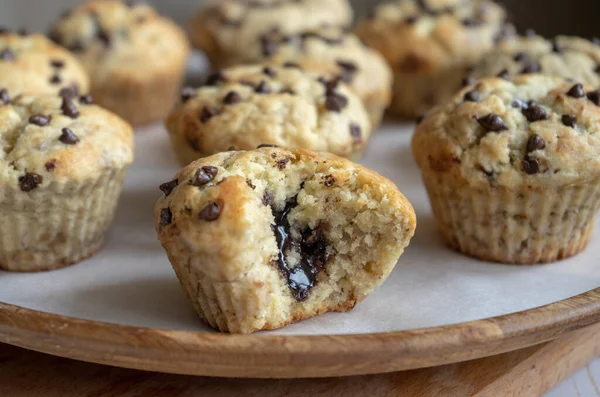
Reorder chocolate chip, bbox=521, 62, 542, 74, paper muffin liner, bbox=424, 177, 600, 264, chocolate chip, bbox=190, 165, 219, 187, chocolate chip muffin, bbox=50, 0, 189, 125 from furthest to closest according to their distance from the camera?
1. chocolate chip muffin, bbox=50, 0, 189, 125
2. chocolate chip, bbox=521, 62, 542, 74
3. paper muffin liner, bbox=424, 177, 600, 264
4. chocolate chip, bbox=190, 165, 219, 187

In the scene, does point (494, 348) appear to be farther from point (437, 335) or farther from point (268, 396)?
point (268, 396)

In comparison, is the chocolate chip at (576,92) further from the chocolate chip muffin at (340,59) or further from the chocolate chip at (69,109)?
the chocolate chip at (69,109)

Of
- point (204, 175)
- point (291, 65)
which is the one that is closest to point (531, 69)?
point (291, 65)

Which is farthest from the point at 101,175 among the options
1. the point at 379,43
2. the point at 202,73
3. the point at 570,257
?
the point at 202,73

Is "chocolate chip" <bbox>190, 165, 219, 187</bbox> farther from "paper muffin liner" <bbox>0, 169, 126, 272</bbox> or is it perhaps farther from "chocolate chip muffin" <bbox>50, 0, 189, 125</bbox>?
"chocolate chip muffin" <bbox>50, 0, 189, 125</bbox>

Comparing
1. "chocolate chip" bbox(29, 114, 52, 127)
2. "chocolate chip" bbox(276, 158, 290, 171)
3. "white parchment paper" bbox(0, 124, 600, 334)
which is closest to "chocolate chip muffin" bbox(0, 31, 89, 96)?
"chocolate chip" bbox(29, 114, 52, 127)
